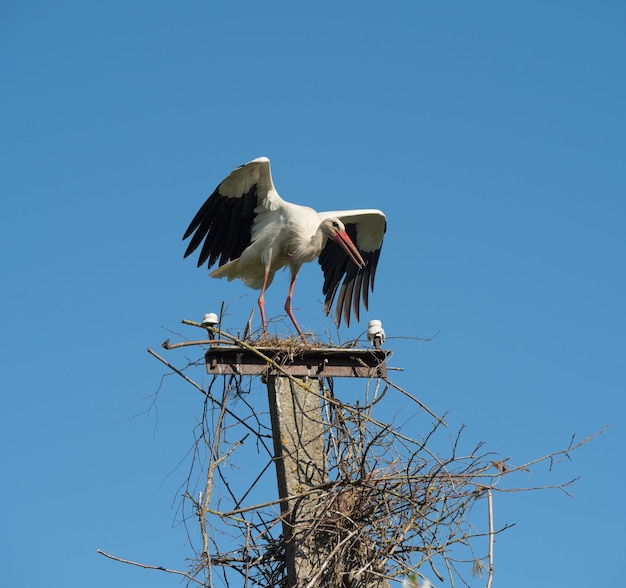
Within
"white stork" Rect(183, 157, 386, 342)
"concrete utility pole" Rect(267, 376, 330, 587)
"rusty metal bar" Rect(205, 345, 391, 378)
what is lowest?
"concrete utility pole" Rect(267, 376, 330, 587)

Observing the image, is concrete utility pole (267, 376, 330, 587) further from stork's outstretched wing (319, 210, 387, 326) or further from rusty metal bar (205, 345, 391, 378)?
stork's outstretched wing (319, 210, 387, 326)

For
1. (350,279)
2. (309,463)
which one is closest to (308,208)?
(350,279)

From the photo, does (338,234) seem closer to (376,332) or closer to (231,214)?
(231,214)

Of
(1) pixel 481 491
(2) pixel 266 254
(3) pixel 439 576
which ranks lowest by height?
(3) pixel 439 576

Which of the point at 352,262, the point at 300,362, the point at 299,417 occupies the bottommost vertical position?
the point at 299,417

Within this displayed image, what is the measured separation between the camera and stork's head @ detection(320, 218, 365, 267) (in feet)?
25.4

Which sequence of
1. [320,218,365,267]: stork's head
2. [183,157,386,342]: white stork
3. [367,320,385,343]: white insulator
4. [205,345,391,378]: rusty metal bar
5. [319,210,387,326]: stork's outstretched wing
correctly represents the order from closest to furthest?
[205,345,391,378]: rusty metal bar, [367,320,385,343]: white insulator, [183,157,386,342]: white stork, [320,218,365,267]: stork's head, [319,210,387,326]: stork's outstretched wing

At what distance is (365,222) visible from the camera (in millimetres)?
8602

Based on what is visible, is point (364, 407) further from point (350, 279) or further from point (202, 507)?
point (350, 279)

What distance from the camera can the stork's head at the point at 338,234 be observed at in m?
7.75

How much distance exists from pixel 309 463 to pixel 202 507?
0.60 m

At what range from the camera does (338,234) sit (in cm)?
781

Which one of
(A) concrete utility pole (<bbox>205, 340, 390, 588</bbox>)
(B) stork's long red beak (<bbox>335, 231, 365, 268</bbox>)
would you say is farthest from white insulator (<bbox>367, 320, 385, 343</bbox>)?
(B) stork's long red beak (<bbox>335, 231, 365, 268</bbox>)

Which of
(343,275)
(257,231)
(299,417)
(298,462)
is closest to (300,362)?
(299,417)
